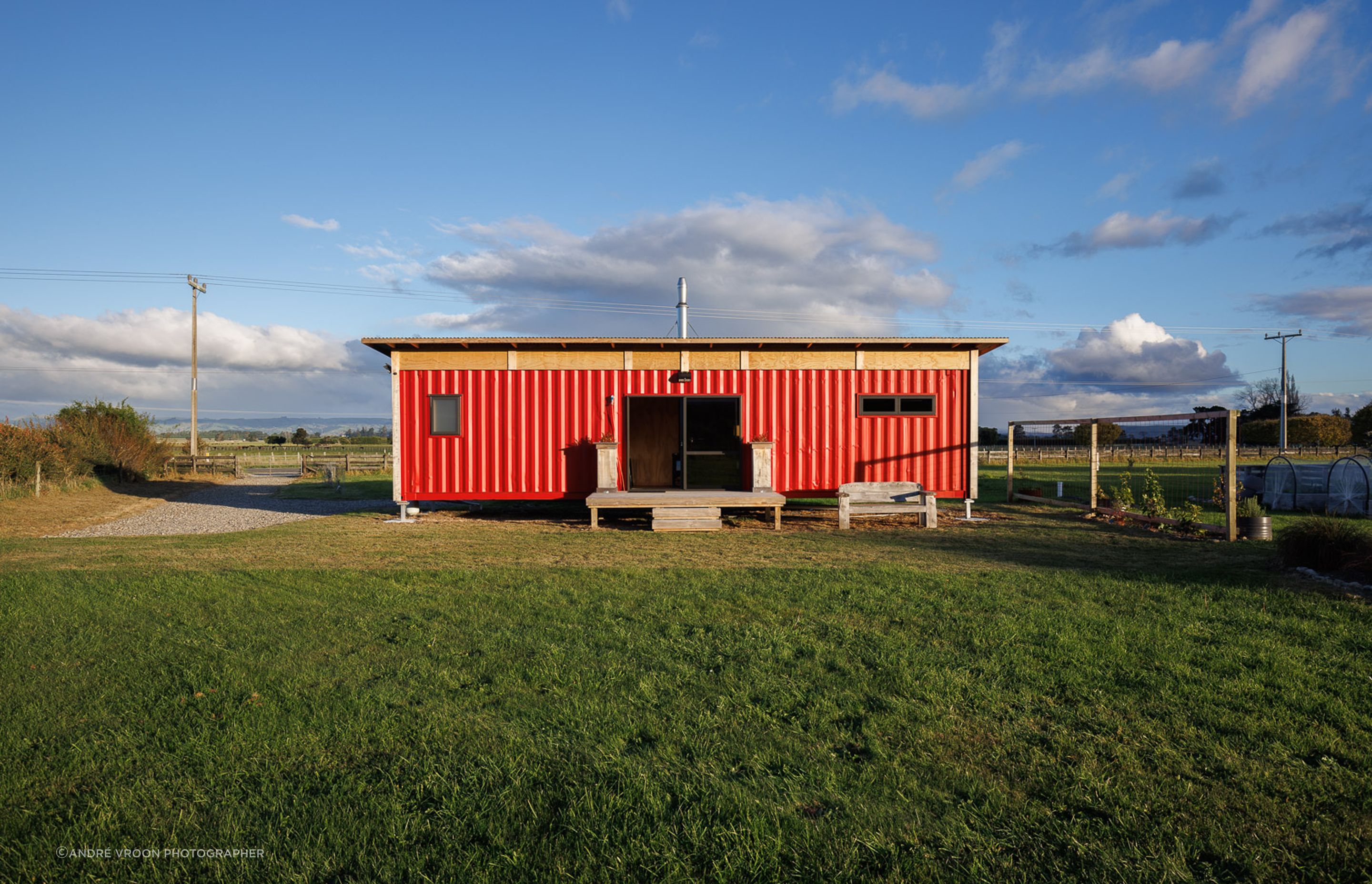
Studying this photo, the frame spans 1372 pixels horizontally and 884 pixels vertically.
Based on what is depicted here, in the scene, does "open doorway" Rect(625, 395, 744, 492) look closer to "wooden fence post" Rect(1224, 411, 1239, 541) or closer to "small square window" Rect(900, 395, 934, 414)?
"small square window" Rect(900, 395, 934, 414)

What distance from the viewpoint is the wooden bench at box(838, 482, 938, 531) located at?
11391mm

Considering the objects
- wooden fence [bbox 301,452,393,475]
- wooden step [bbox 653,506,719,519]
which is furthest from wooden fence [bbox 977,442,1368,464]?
wooden fence [bbox 301,452,393,475]

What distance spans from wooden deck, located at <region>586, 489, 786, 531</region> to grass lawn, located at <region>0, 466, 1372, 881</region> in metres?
4.54

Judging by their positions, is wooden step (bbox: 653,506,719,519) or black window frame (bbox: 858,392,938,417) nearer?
wooden step (bbox: 653,506,719,519)

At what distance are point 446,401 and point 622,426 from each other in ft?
10.3

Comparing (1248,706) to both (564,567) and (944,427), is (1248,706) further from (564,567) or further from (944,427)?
(944,427)

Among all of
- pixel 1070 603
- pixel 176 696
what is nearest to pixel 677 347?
pixel 1070 603

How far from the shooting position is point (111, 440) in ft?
70.0

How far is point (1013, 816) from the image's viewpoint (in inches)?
103

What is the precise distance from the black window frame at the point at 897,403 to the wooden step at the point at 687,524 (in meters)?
3.52

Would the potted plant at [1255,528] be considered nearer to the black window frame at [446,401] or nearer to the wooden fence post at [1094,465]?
the wooden fence post at [1094,465]

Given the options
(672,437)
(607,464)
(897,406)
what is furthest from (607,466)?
(897,406)

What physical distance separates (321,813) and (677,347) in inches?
407

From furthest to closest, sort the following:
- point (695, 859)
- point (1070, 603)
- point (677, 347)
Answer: point (677, 347) → point (1070, 603) → point (695, 859)
